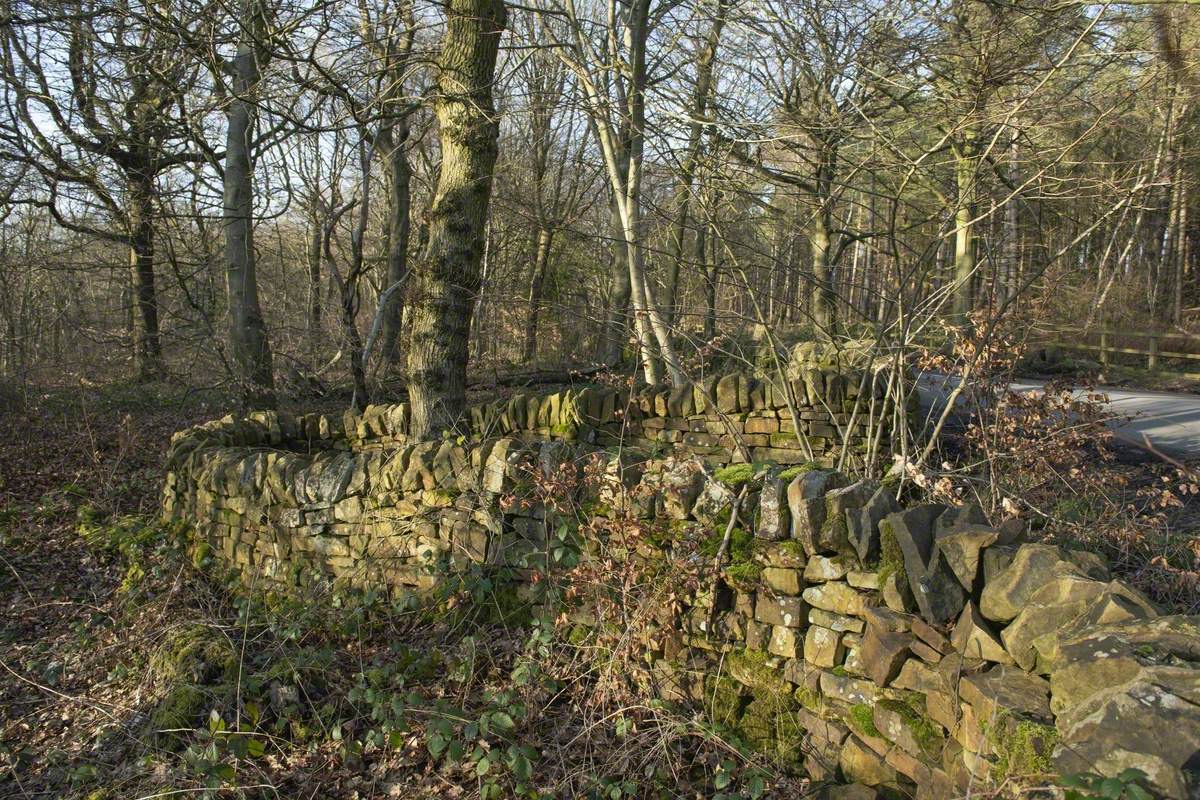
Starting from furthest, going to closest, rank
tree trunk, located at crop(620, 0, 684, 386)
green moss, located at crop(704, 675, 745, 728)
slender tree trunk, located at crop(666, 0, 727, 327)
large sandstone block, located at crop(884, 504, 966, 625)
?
tree trunk, located at crop(620, 0, 684, 386)
slender tree trunk, located at crop(666, 0, 727, 327)
green moss, located at crop(704, 675, 745, 728)
large sandstone block, located at crop(884, 504, 966, 625)

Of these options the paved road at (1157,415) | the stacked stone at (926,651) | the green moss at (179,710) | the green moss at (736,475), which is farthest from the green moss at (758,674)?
the paved road at (1157,415)

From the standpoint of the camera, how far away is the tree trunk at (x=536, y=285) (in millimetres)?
16369

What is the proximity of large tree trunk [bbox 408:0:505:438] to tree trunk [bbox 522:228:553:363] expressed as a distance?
357 inches

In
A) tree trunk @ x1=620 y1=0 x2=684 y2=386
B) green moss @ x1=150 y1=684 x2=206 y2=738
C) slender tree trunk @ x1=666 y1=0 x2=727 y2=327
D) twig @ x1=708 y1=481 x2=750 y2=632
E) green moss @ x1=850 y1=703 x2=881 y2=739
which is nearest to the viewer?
green moss @ x1=850 y1=703 x2=881 y2=739

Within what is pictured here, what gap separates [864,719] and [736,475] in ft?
4.71

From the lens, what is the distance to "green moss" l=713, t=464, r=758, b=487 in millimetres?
3769

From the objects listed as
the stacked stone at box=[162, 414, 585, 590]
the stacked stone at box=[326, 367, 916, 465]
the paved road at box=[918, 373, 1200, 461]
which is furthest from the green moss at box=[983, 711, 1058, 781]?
the stacked stone at box=[326, 367, 916, 465]

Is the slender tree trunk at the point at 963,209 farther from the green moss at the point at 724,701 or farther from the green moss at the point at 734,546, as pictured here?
the green moss at the point at 724,701

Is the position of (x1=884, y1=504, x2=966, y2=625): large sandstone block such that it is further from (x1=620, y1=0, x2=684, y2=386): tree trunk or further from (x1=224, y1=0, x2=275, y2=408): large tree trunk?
(x1=224, y1=0, x2=275, y2=408): large tree trunk

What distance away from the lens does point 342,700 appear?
12.5 ft

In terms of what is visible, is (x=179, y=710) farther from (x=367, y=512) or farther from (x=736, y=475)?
(x=736, y=475)

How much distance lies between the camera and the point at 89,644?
4.91m

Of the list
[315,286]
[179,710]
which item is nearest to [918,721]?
[179,710]

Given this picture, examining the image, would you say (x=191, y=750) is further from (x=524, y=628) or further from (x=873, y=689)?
(x=873, y=689)
